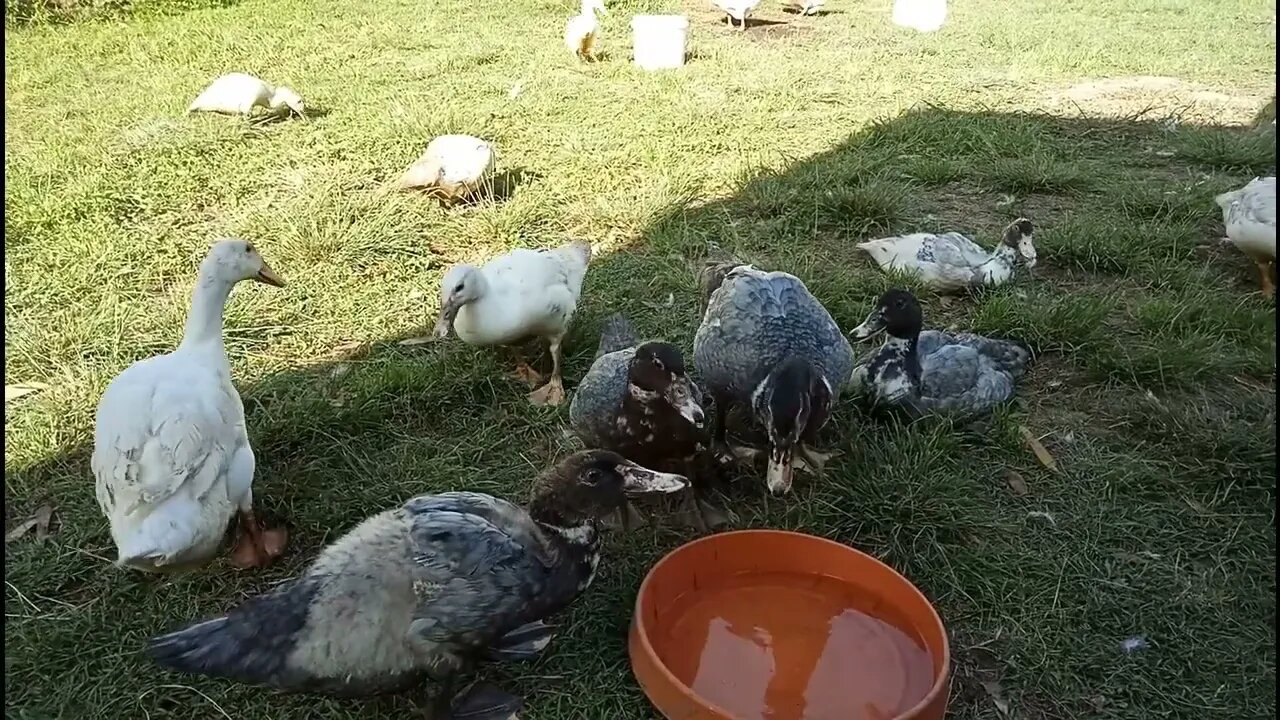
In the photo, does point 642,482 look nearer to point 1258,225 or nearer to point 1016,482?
point 1016,482

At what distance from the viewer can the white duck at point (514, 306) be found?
12.7 ft

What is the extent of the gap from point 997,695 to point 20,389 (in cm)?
396

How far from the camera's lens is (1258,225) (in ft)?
15.0

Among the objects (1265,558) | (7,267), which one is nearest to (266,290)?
(7,267)

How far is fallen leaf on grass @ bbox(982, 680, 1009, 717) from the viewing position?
8.72 feet

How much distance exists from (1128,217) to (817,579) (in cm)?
376

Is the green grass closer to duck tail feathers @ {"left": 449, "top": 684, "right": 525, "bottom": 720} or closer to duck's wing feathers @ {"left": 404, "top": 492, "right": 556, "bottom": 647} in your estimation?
duck tail feathers @ {"left": 449, "top": 684, "right": 525, "bottom": 720}

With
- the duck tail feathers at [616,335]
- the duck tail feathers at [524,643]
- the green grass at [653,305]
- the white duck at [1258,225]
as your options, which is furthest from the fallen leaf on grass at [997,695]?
the white duck at [1258,225]

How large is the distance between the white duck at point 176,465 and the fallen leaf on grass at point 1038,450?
9.20 feet

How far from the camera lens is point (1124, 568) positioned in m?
3.11

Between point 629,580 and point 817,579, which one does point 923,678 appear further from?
point 629,580

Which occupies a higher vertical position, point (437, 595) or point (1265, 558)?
point (437, 595)

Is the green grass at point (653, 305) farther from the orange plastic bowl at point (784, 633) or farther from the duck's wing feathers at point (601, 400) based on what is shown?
the duck's wing feathers at point (601, 400)

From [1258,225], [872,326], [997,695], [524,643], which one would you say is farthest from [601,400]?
[1258,225]
